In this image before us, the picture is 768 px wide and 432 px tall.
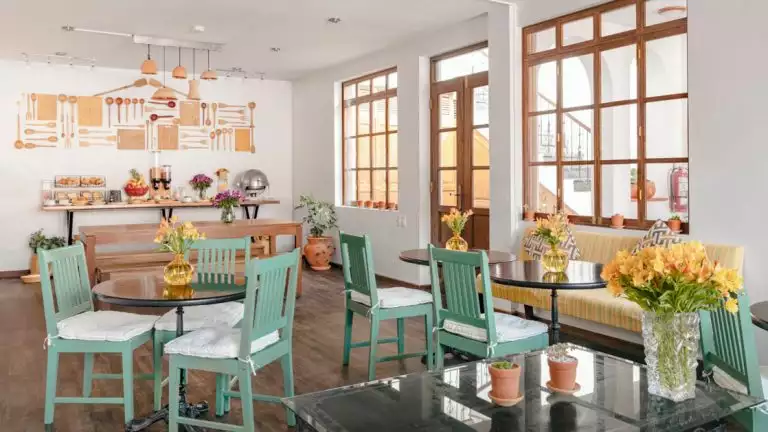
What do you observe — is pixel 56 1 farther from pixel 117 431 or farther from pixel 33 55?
pixel 117 431

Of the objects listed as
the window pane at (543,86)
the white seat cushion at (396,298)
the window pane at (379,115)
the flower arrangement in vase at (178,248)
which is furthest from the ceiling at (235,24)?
the flower arrangement in vase at (178,248)

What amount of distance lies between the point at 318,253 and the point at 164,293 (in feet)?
18.5

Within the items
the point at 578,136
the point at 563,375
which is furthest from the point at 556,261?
the point at 578,136

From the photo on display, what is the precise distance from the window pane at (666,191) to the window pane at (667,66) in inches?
21.3

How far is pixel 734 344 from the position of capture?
2137 millimetres

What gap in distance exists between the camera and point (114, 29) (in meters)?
6.79

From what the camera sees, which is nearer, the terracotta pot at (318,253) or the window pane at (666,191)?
the window pane at (666,191)

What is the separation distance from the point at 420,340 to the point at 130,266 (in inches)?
121

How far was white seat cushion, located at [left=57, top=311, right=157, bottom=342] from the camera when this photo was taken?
3.14 meters

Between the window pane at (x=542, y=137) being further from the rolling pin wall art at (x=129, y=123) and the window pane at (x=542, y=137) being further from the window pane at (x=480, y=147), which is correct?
the rolling pin wall art at (x=129, y=123)

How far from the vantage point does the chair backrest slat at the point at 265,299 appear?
2.85 m

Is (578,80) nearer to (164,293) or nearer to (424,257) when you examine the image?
(424,257)

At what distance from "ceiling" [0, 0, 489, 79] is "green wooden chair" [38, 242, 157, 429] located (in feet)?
10.6

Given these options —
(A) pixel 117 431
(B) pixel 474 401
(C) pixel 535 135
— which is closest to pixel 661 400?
(B) pixel 474 401
